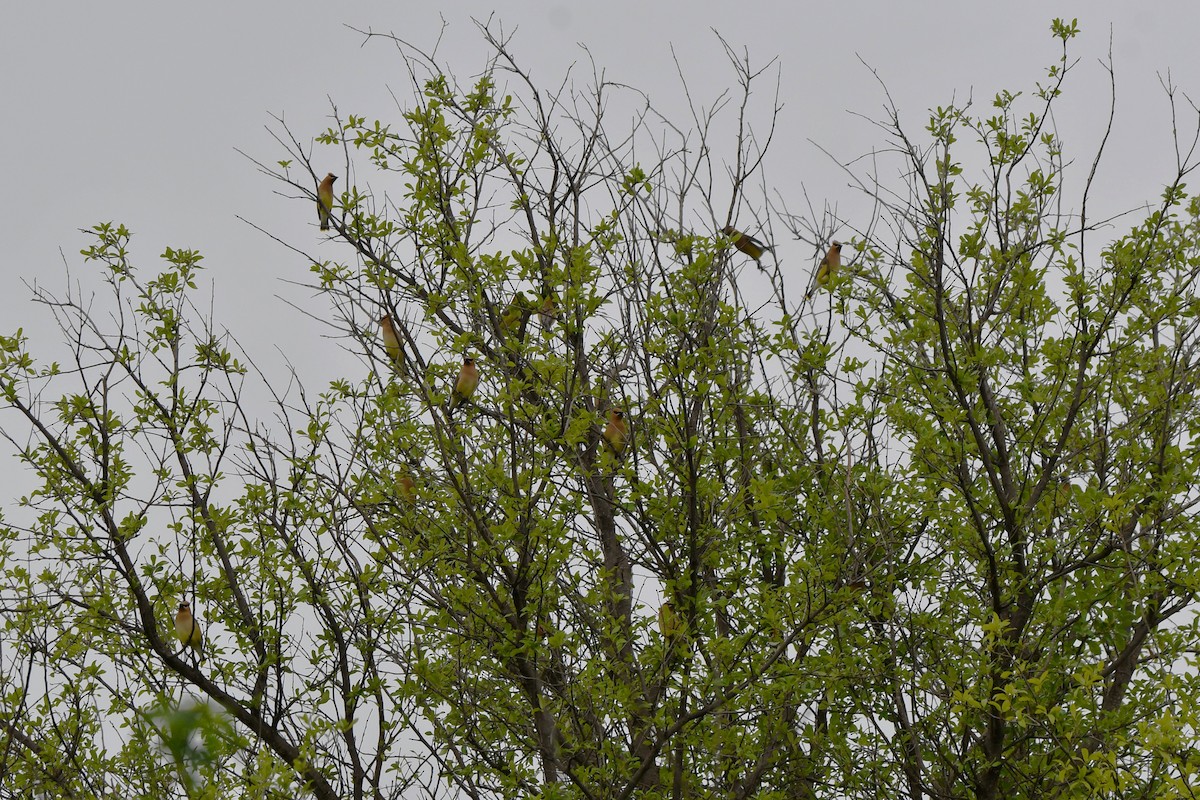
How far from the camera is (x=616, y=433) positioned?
6566mm

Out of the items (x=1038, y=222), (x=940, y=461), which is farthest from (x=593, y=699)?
(x=1038, y=222)

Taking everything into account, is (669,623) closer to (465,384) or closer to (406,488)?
(406,488)

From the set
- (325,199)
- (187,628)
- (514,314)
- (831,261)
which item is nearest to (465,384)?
(514,314)

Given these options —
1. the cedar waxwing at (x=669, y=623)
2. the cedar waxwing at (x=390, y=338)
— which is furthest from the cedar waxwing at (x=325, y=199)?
the cedar waxwing at (x=669, y=623)

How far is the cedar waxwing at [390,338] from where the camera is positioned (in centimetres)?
669

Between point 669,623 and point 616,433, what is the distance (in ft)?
4.18

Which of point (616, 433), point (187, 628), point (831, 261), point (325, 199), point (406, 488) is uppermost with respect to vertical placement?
point (325, 199)

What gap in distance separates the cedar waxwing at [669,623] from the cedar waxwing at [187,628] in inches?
96.5

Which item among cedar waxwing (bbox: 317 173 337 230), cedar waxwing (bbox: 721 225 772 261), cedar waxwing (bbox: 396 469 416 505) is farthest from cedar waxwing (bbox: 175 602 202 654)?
cedar waxwing (bbox: 721 225 772 261)

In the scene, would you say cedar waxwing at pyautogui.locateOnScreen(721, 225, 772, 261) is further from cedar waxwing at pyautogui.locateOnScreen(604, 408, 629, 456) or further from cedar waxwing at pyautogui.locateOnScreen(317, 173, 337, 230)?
cedar waxwing at pyautogui.locateOnScreen(317, 173, 337, 230)

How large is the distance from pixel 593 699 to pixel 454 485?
1.23 metres

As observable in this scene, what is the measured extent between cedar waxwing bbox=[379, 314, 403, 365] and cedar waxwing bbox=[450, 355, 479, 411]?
1.27 ft

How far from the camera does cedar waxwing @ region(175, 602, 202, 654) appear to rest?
6191 mm

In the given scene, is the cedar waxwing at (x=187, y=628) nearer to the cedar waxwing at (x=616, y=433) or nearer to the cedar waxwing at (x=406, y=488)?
the cedar waxwing at (x=406, y=488)
